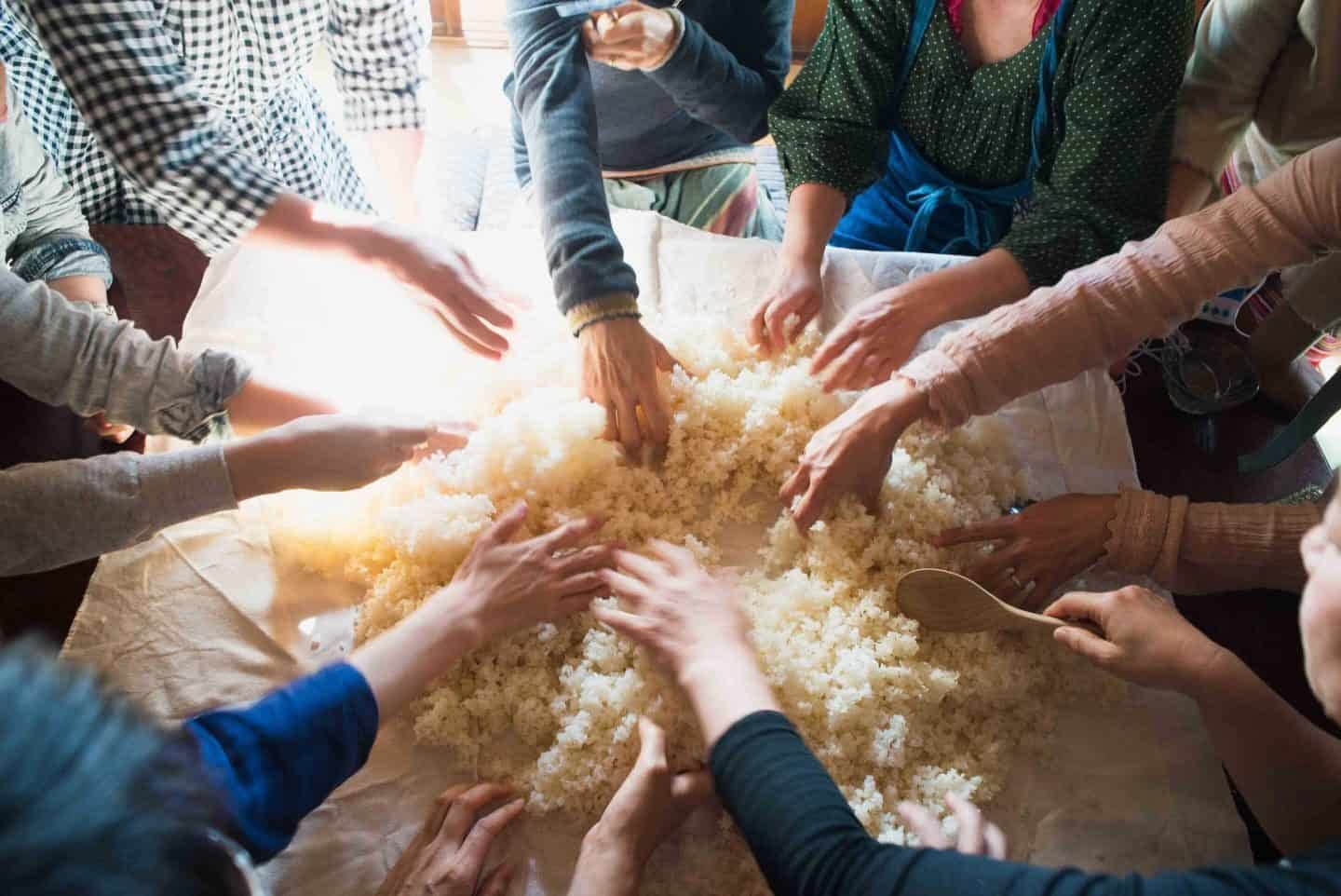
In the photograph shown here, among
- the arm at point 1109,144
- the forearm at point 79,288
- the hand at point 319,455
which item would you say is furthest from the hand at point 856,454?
the forearm at point 79,288

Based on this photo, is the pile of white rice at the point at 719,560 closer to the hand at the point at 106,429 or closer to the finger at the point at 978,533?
the finger at the point at 978,533

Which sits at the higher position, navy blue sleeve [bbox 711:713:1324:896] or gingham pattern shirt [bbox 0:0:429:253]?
gingham pattern shirt [bbox 0:0:429:253]

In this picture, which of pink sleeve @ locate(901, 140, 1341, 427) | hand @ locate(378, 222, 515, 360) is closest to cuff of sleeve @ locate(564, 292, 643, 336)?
hand @ locate(378, 222, 515, 360)

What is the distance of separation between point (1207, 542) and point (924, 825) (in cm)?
48

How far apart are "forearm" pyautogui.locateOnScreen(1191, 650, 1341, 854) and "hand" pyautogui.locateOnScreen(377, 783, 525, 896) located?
0.71 metres

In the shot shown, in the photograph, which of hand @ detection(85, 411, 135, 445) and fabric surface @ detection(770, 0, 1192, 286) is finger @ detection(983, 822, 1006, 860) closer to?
fabric surface @ detection(770, 0, 1192, 286)

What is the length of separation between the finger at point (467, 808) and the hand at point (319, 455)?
0.39 meters

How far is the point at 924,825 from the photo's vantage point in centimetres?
79

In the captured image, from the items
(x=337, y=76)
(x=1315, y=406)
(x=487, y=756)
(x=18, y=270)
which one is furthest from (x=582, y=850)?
(x=18, y=270)

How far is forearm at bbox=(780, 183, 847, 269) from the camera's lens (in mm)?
1281

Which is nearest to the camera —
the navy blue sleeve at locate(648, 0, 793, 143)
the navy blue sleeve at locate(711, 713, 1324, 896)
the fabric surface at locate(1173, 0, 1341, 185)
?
the navy blue sleeve at locate(711, 713, 1324, 896)

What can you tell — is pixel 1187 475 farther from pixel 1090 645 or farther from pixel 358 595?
pixel 358 595

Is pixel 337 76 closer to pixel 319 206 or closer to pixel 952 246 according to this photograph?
pixel 319 206

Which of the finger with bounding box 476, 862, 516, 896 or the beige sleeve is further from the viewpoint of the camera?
the beige sleeve
